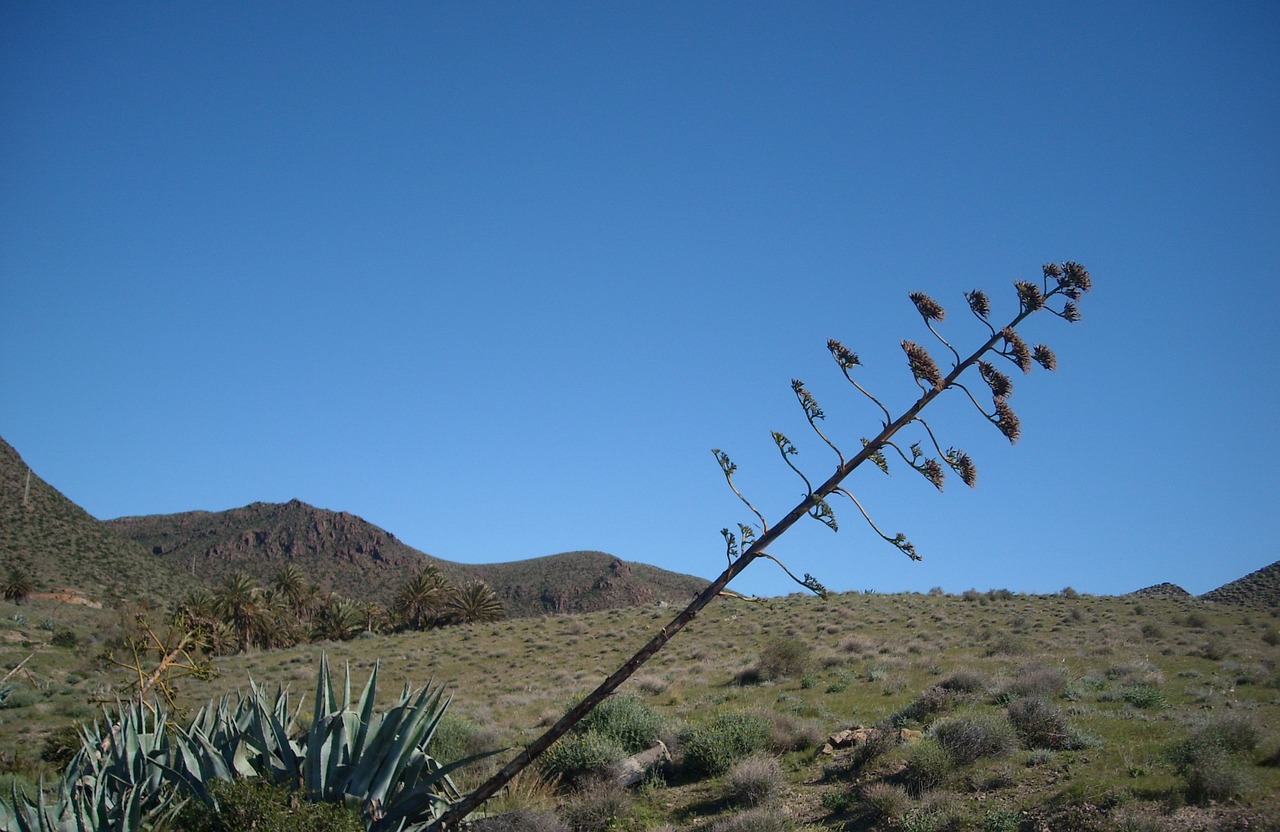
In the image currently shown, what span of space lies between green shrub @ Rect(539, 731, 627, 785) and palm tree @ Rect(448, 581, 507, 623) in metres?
45.0

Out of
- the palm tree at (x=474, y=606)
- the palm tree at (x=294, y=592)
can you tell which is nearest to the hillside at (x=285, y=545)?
the palm tree at (x=294, y=592)

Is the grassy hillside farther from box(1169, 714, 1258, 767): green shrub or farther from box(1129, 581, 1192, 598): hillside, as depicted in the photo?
box(1129, 581, 1192, 598): hillside

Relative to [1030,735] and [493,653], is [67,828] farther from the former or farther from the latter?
[493,653]

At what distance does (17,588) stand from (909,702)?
48810 millimetres

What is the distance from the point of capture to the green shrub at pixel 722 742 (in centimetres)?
1208

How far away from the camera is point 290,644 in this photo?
5288cm

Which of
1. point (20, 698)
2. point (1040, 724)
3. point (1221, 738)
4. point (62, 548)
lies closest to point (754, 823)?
point (1040, 724)

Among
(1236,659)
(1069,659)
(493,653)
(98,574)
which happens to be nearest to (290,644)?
(98,574)

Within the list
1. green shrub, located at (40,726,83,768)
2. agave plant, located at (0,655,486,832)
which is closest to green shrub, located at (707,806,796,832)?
agave plant, located at (0,655,486,832)

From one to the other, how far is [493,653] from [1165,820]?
3452cm

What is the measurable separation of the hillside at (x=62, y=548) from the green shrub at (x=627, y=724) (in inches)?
1728

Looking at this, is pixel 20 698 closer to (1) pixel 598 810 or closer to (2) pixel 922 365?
(1) pixel 598 810

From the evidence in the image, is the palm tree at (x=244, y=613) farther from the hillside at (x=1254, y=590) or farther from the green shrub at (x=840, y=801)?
the hillside at (x=1254, y=590)

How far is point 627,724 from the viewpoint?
550 inches
